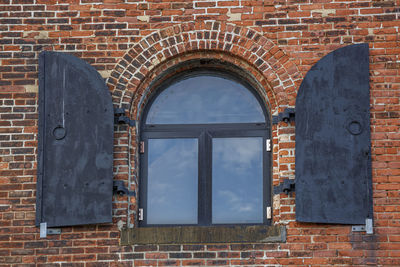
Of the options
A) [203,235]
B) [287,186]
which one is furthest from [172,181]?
[287,186]

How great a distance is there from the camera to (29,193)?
7.58 meters

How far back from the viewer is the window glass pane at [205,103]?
8055 mm

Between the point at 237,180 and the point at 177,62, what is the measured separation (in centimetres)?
146

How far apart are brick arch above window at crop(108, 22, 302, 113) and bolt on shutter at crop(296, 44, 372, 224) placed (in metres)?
0.32

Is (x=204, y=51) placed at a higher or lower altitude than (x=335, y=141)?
higher

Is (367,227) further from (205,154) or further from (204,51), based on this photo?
(204,51)

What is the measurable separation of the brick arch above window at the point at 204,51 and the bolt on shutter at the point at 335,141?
0.32m

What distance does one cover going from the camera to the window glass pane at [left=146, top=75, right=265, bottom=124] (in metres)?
8.05

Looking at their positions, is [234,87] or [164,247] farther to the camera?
[234,87]

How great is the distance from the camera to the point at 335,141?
7449mm

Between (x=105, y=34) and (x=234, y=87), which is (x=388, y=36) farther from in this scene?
(x=105, y=34)

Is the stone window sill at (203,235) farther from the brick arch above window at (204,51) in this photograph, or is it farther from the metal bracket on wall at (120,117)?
the brick arch above window at (204,51)

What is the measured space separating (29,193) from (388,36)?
4179mm

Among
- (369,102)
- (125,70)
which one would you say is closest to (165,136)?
(125,70)
